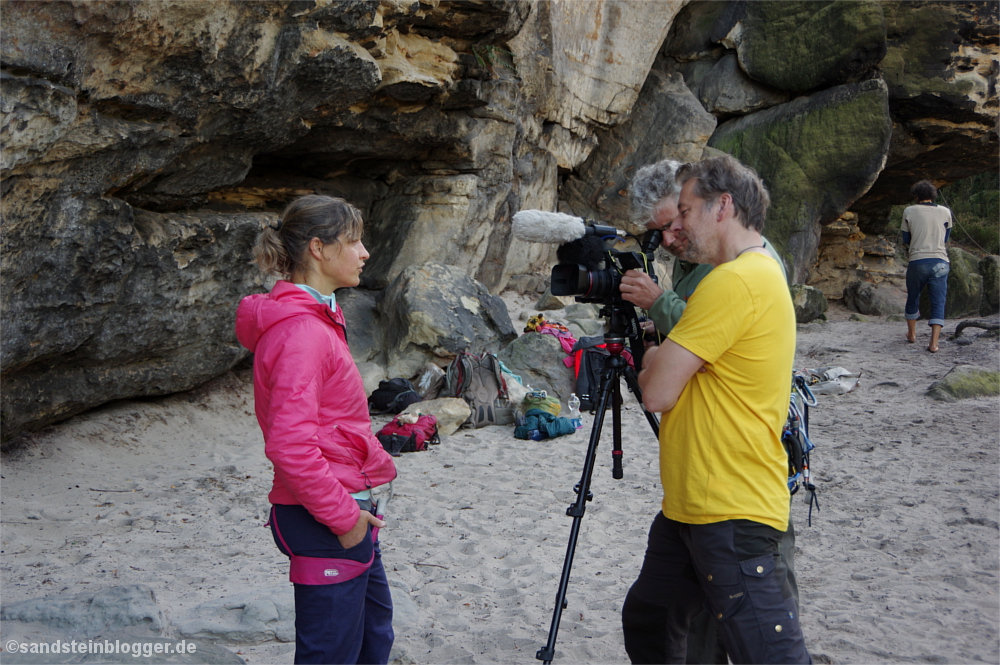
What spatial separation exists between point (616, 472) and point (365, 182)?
23.0ft

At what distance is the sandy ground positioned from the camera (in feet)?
9.27

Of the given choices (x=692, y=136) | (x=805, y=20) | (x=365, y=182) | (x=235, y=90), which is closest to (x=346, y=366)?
(x=235, y=90)

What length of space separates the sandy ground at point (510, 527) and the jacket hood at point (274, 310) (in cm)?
146

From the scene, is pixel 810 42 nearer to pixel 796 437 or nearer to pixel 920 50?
pixel 920 50

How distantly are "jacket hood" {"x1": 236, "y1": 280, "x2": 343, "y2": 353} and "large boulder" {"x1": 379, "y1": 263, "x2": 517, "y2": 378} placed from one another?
5.31m

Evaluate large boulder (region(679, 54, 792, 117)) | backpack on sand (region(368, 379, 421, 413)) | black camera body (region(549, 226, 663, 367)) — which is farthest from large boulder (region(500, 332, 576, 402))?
large boulder (region(679, 54, 792, 117))

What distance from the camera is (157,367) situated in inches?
218

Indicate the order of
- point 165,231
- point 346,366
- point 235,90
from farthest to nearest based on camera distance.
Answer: point 165,231 → point 235,90 → point 346,366

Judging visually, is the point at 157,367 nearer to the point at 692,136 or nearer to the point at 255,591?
the point at 255,591

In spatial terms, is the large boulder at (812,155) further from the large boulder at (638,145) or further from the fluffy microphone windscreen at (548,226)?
the fluffy microphone windscreen at (548,226)

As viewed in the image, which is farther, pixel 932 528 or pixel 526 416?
pixel 526 416

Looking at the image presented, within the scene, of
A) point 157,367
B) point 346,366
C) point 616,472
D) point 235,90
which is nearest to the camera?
point 346,366

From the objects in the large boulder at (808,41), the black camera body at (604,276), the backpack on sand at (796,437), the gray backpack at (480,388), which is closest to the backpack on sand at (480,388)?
the gray backpack at (480,388)

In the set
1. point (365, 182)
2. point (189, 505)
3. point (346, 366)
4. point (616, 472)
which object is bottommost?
point (189, 505)
